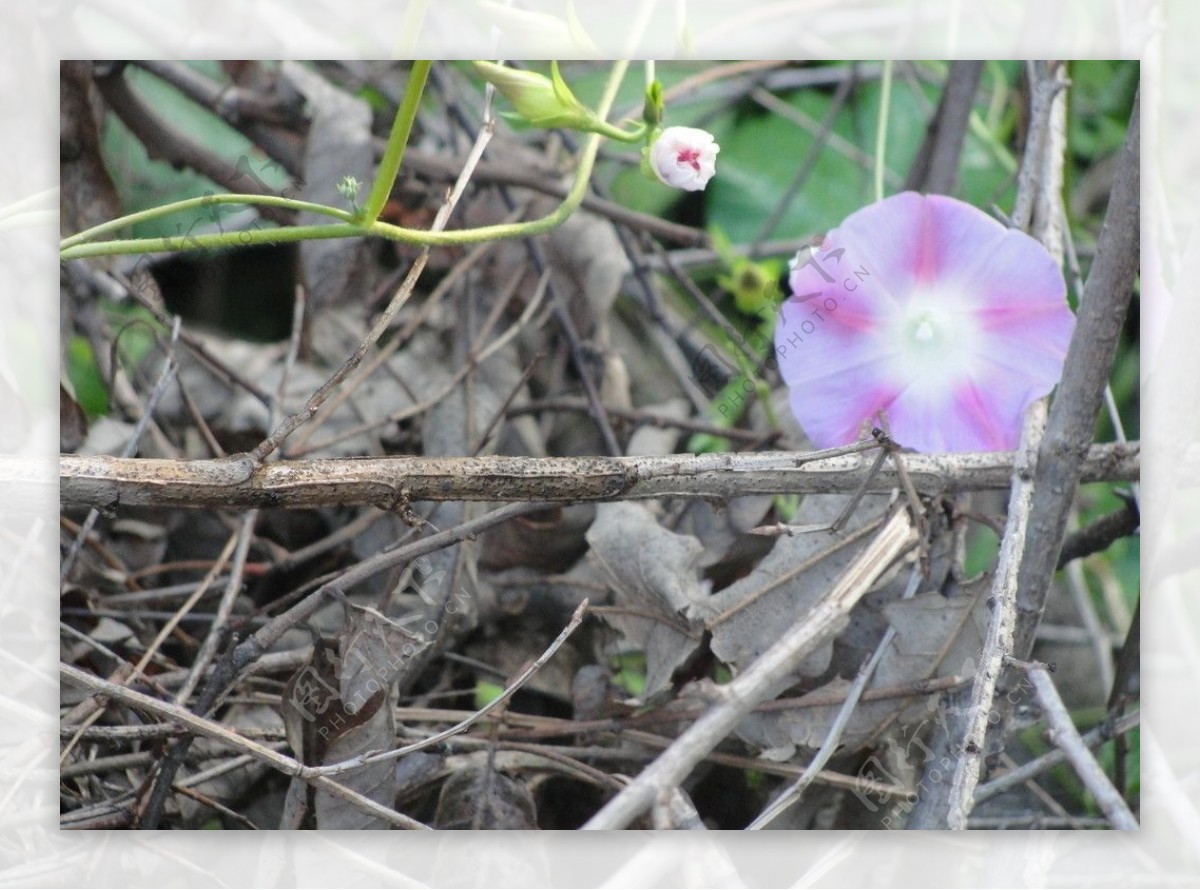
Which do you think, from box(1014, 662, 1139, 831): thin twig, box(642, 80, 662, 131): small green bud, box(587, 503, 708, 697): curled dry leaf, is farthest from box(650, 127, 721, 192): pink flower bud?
box(1014, 662, 1139, 831): thin twig

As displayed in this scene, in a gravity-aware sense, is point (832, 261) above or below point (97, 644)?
above

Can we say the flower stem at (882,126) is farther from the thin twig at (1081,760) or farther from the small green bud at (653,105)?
the thin twig at (1081,760)

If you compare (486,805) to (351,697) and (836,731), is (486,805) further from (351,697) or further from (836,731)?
(836,731)

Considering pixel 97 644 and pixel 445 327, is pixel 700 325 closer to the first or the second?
pixel 445 327

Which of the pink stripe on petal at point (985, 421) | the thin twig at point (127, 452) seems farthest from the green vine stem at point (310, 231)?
the pink stripe on petal at point (985, 421)

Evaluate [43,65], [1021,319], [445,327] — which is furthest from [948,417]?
[43,65]

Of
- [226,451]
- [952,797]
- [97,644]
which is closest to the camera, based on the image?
[952,797]
